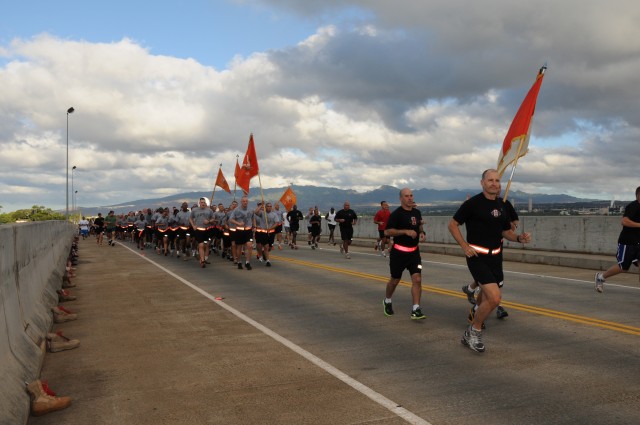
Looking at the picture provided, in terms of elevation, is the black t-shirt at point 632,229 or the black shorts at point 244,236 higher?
the black t-shirt at point 632,229

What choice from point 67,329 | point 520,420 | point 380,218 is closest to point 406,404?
point 520,420

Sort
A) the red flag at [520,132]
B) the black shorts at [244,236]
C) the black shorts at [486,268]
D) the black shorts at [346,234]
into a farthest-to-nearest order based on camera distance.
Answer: the black shorts at [346,234] → the black shorts at [244,236] → the red flag at [520,132] → the black shorts at [486,268]

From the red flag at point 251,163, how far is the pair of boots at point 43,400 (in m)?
16.9

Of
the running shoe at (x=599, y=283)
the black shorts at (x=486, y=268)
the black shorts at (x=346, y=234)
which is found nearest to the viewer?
the black shorts at (x=486, y=268)

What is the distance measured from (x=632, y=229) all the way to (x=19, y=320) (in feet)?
31.5

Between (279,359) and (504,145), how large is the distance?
18.1 feet

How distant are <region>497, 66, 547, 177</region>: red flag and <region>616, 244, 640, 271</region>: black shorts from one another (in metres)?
2.87

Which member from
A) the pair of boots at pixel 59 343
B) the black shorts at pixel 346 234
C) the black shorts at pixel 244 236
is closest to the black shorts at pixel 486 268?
the pair of boots at pixel 59 343

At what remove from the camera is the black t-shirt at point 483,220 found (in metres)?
6.77

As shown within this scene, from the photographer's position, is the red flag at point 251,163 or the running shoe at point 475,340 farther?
the red flag at point 251,163

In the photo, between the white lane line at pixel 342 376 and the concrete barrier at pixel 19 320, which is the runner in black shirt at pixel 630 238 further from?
the concrete barrier at pixel 19 320

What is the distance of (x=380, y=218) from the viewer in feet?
71.1

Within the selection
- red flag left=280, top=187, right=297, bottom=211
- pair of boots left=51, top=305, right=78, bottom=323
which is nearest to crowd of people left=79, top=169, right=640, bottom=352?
pair of boots left=51, top=305, right=78, bottom=323

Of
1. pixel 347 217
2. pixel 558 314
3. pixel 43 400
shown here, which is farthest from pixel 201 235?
pixel 43 400
